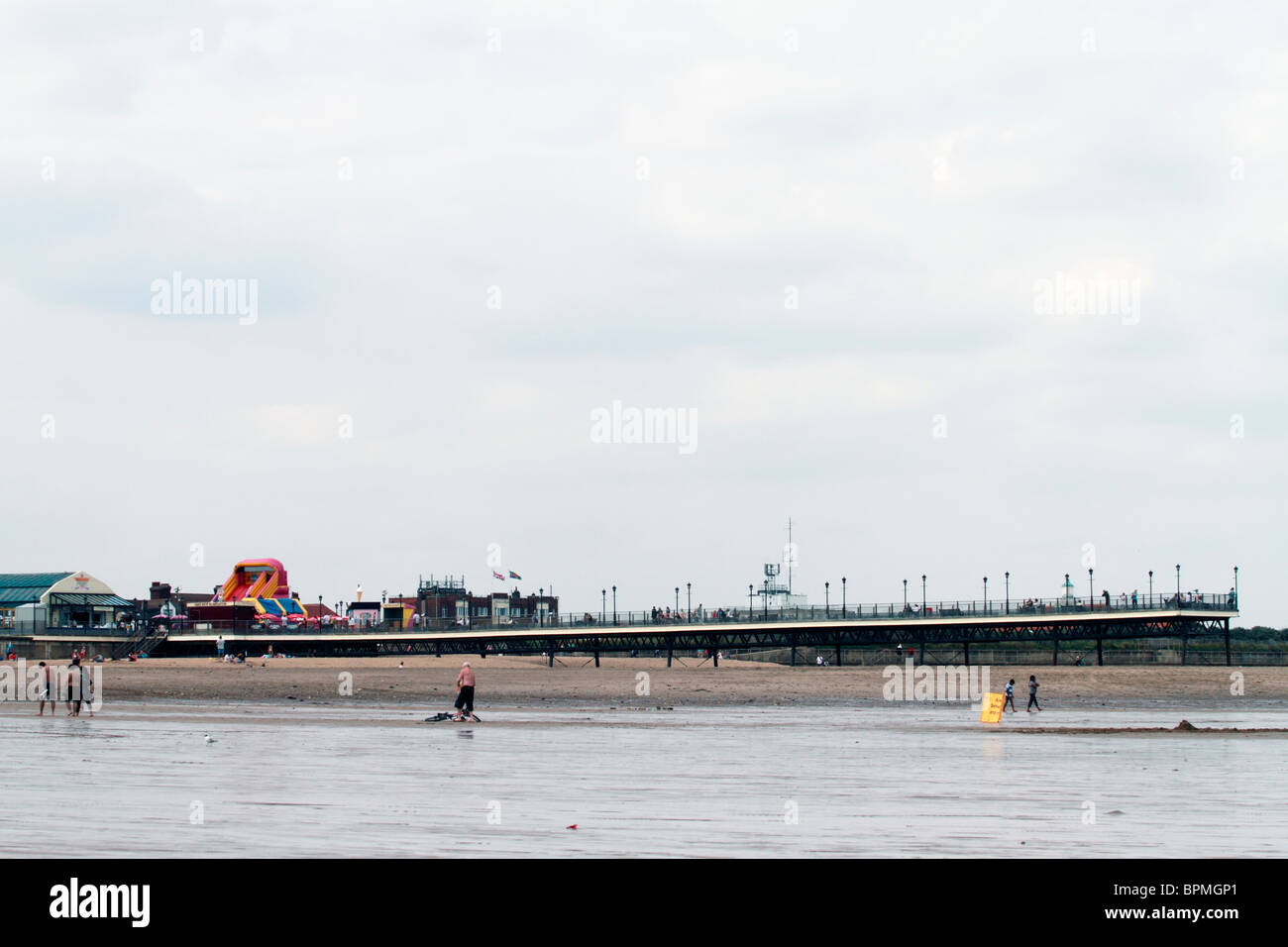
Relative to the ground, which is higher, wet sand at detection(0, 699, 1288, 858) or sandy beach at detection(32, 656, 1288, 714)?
wet sand at detection(0, 699, 1288, 858)

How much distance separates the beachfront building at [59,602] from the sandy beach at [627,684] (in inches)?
1266

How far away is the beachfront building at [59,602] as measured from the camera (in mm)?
107625

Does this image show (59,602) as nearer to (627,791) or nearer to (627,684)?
(627,684)

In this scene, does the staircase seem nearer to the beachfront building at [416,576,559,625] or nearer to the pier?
the pier

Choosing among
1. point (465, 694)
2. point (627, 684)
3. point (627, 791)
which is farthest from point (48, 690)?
point (627, 684)

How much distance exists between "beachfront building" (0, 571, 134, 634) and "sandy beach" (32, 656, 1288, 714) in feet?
106

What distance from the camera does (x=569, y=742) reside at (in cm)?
2859

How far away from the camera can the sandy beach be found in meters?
54.8

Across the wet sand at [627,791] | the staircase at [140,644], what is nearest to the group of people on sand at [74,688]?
the wet sand at [627,791]

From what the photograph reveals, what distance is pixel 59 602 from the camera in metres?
111

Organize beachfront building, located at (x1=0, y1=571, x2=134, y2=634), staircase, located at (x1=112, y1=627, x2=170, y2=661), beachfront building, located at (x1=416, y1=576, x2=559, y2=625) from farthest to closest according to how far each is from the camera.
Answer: beachfront building, located at (x1=416, y1=576, x2=559, y2=625)
beachfront building, located at (x1=0, y1=571, x2=134, y2=634)
staircase, located at (x1=112, y1=627, x2=170, y2=661)

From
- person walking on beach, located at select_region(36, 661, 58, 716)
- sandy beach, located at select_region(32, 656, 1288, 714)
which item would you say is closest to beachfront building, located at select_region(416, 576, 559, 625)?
sandy beach, located at select_region(32, 656, 1288, 714)

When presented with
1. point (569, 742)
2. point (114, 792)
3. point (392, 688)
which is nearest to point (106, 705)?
point (392, 688)
